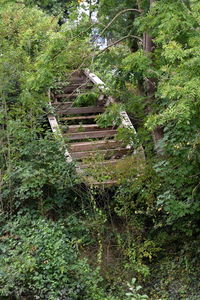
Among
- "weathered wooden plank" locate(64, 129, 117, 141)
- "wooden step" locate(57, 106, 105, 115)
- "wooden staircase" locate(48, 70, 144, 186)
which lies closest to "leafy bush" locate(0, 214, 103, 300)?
"wooden staircase" locate(48, 70, 144, 186)

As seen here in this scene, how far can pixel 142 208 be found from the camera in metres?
6.81

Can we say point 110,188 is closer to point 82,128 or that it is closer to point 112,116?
point 112,116

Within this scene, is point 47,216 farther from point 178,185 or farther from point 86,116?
point 86,116

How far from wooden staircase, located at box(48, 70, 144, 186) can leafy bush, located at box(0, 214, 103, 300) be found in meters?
1.39

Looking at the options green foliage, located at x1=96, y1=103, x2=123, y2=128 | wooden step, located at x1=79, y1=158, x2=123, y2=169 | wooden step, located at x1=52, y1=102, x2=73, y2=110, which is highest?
green foliage, located at x1=96, y1=103, x2=123, y2=128

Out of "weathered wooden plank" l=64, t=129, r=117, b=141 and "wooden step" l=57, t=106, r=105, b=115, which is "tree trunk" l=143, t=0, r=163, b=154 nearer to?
"weathered wooden plank" l=64, t=129, r=117, b=141

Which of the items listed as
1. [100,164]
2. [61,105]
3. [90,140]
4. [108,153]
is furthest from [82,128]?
[100,164]

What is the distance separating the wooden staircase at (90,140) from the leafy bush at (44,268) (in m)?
1.39

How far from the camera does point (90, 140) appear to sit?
8.73 m

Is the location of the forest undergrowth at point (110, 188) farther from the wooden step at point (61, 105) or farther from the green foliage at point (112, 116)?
the wooden step at point (61, 105)

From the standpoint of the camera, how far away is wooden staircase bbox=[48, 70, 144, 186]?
713 cm

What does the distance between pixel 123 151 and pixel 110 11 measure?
2.62m

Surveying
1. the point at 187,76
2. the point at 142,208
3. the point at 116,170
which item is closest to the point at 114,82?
the point at 116,170

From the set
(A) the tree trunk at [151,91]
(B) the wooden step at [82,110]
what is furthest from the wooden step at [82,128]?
(A) the tree trunk at [151,91]
